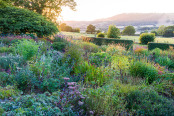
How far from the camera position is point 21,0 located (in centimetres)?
1479

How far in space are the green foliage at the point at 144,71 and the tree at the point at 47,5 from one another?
13594mm

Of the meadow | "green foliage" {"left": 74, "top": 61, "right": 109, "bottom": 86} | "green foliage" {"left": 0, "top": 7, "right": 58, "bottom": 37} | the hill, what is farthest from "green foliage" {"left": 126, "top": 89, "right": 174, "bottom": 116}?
the hill

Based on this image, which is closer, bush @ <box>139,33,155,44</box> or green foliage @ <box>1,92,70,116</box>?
green foliage @ <box>1,92,70,116</box>

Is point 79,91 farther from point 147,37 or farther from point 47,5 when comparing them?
point 147,37

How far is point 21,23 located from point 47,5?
5853 millimetres

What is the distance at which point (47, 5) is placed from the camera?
16.3 m

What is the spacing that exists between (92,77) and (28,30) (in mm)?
9644

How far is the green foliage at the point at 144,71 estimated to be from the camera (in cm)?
515

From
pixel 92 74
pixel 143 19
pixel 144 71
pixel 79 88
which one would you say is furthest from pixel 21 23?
→ pixel 143 19

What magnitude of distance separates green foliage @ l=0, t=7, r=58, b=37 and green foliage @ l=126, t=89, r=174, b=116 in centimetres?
1040

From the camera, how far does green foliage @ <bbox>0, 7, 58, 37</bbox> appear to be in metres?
11.2

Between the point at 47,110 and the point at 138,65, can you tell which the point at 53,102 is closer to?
the point at 47,110

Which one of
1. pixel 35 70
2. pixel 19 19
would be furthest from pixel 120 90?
pixel 19 19

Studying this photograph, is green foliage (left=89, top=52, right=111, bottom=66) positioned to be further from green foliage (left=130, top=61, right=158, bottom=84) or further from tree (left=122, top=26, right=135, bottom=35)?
tree (left=122, top=26, right=135, bottom=35)
